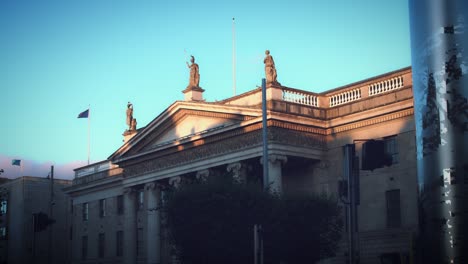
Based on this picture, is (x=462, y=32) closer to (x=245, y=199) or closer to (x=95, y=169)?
(x=245, y=199)

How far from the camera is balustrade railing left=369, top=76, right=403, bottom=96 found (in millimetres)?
37497

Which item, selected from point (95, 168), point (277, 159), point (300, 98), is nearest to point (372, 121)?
point (300, 98)

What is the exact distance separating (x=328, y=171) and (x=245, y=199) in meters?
9.81

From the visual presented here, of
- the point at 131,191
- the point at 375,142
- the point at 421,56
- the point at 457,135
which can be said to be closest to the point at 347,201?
the point at 375,142

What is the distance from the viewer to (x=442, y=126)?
1468cm

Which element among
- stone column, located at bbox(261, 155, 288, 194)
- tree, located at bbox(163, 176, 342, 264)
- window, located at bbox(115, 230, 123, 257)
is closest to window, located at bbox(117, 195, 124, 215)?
window, located at bbox(115, 230, 123, 257)

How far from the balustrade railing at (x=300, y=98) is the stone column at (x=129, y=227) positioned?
16025mm

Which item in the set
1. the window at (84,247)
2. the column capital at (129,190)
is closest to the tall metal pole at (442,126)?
the column capital at (129,190)

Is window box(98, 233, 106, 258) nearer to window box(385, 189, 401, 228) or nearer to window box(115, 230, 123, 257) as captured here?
window box(115, 230, 123, 257)

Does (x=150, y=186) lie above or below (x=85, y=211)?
above

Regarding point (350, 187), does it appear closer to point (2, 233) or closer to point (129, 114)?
point (129, 114)

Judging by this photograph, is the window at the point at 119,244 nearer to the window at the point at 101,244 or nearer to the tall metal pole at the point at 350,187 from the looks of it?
the window at the point at 101,244

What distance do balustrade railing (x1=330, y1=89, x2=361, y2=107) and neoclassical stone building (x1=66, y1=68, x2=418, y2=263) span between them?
0.18 feet

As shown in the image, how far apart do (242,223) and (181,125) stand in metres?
15.6
